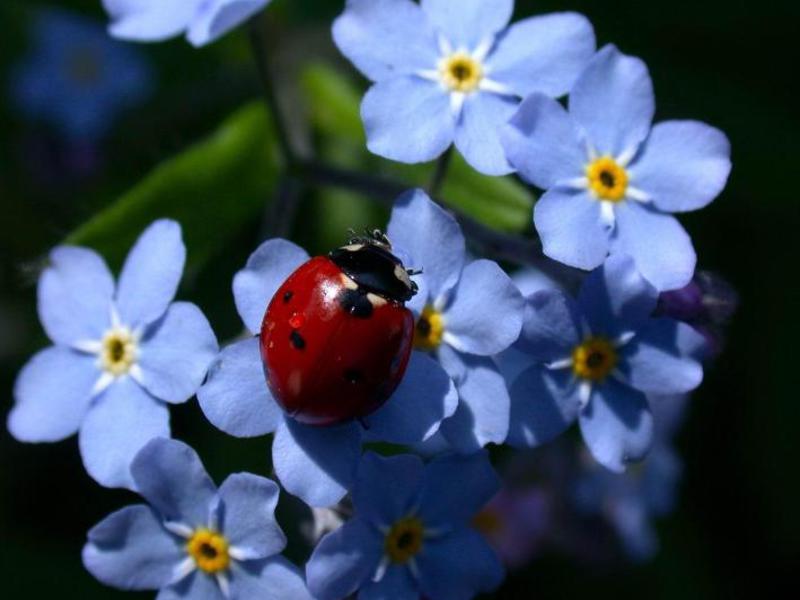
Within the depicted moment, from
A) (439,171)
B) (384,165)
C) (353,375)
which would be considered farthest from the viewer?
(384,165)

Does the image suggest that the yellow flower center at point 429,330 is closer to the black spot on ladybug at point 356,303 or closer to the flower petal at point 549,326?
the flower petal at point 549,326

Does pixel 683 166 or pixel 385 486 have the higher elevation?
pixel 683 166

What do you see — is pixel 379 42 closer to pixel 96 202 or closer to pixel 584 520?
pixel 96 202

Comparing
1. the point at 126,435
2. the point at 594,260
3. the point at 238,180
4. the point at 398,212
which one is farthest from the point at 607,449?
the point at 238,180

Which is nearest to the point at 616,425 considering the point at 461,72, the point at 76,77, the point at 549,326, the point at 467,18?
the point at 549,326

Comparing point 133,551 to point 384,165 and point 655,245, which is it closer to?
point 655,245

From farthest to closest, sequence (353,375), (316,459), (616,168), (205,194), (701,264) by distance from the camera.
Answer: (701,264)
(205,194)
(616,168)
(316,459)
(353,375)

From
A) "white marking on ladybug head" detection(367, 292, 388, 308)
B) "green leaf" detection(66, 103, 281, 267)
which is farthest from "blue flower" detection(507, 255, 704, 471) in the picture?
"green leaf" detection(66, 103, 281, 267)
